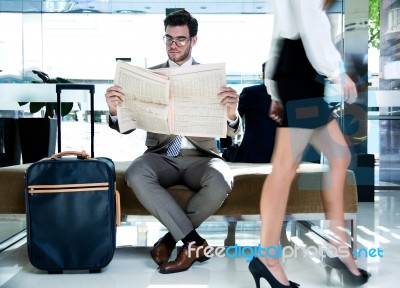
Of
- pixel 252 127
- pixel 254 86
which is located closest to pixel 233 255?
pixel 252 127

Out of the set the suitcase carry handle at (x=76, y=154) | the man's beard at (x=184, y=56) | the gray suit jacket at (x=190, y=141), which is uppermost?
A: the man's beard at (x=184, y=56)

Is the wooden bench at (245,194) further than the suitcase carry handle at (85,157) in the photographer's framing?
No

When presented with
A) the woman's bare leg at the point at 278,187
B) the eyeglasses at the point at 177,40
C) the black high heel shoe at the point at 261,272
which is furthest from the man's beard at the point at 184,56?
the black high heel shoe at the point at 261,272

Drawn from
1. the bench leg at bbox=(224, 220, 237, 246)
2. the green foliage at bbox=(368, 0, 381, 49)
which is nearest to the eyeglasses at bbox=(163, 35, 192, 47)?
the green foliage at bbox=(368, 0, 381, 49)

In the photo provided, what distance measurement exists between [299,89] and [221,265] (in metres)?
0.67

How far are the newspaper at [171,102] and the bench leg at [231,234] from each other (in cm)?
35

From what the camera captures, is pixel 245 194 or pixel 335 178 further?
pixel 245 194

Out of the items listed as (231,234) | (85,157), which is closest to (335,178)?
(231,234)

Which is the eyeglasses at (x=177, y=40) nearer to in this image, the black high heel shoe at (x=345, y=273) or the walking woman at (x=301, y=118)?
the walking woman at (x=301, y=118)

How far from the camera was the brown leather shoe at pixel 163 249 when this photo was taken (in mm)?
2158

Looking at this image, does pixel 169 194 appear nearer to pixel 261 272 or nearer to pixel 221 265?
pixel 221 265

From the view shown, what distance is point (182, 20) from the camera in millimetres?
1887

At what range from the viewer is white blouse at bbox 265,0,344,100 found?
1581mm

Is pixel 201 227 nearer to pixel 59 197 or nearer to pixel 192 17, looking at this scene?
pixel 59 197
